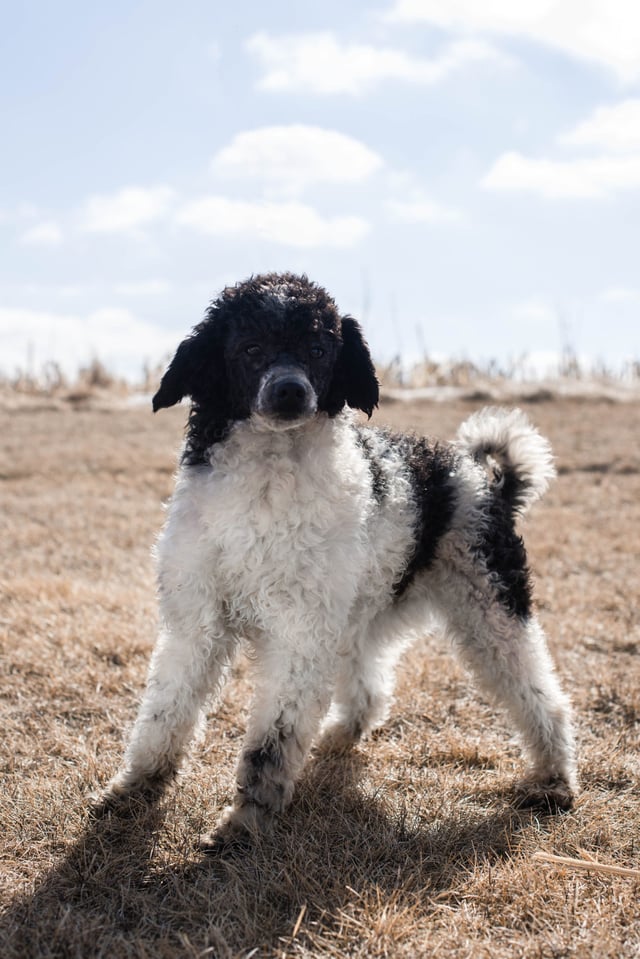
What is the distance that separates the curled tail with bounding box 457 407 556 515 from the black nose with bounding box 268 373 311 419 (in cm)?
130

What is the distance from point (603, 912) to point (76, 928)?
1.57 meters

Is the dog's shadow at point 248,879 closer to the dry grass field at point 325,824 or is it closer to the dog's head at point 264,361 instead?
the dry grass field at point 325,824

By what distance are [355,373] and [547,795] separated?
184cm

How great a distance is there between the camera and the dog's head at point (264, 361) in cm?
295

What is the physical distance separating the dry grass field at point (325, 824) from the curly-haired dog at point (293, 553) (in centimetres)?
22

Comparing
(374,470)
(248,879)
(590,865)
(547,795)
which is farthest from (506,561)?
(248,879)

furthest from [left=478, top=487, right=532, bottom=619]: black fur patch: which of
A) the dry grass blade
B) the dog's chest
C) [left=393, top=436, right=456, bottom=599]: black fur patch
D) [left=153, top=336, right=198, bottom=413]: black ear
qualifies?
[left=153, top=336, right=198, bottom=413]: black ear

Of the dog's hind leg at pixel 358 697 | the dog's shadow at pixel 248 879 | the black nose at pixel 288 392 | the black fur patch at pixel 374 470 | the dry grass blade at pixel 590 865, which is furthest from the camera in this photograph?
the dog's hind leg at pixel 358 697

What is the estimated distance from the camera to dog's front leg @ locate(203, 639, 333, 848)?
295 cm

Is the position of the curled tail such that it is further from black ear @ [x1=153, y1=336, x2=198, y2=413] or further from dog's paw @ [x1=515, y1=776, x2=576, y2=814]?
black ear @ [x1=153, y1=336, x2=198, y2=413]

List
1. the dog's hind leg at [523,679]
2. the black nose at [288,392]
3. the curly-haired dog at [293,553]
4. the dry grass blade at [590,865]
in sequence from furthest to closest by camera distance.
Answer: the dog's hind leg at [523,679] → the curly-haired dog at [293,553] → the black nose at [288,392] → the dry grass blade at [590,865]

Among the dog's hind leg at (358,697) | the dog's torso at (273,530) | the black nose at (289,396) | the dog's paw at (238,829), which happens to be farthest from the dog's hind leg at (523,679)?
the black nose at (289,396)

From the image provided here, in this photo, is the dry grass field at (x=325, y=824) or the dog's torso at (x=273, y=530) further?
the dog's torso at (x=273, y=530)

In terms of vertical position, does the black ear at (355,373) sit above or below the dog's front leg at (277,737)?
above
